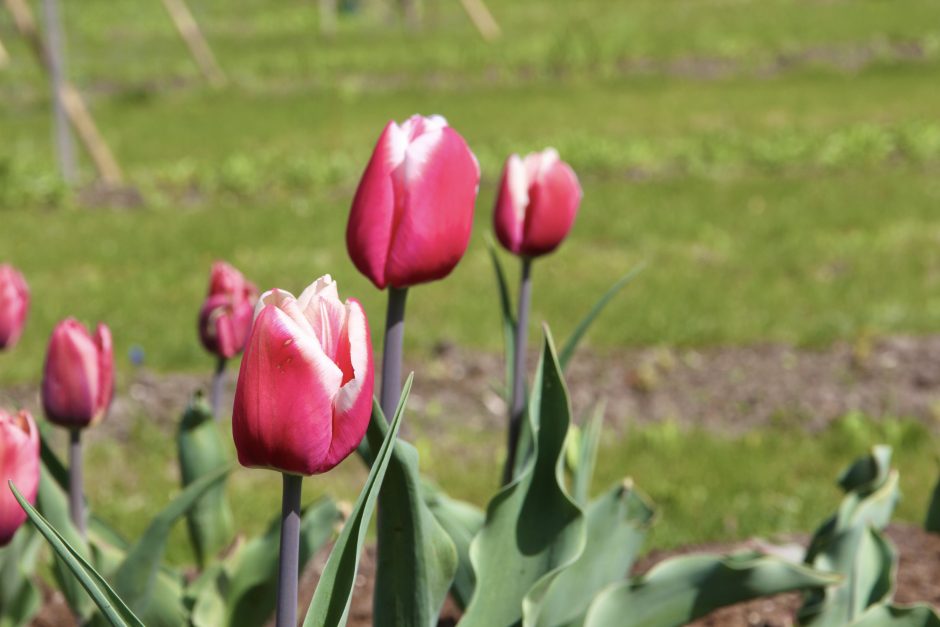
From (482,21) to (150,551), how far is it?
14.9 metres

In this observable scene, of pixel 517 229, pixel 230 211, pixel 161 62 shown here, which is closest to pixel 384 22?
pixel 161 62

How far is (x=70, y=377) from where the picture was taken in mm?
1578

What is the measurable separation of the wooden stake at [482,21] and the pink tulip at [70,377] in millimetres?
13800

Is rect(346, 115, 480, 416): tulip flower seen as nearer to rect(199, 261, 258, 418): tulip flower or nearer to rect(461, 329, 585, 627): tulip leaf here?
rect(461, 329, 585, 627): tulip leaf

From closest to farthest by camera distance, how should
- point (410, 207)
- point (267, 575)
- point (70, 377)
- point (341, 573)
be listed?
point (341, 573) → point (410, 207) → point (70, 377) → point (267, 575)

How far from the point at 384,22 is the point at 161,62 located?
446 centimetres

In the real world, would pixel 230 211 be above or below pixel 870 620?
above

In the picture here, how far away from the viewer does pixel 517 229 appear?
1748 mm

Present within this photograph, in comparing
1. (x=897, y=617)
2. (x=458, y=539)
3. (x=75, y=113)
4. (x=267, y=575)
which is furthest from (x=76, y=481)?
→ (x=75, y=113)

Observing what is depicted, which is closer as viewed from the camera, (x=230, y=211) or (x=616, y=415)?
(x=616, y=415)

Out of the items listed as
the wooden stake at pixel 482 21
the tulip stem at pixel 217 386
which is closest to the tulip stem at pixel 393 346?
the tulip stem at pixel 217 386

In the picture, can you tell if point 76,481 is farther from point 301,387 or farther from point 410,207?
point 301,387

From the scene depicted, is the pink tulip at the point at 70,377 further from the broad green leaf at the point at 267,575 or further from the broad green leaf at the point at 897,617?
the broad green leaf at the point at 897,617

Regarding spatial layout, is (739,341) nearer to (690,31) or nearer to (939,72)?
(939,72)
